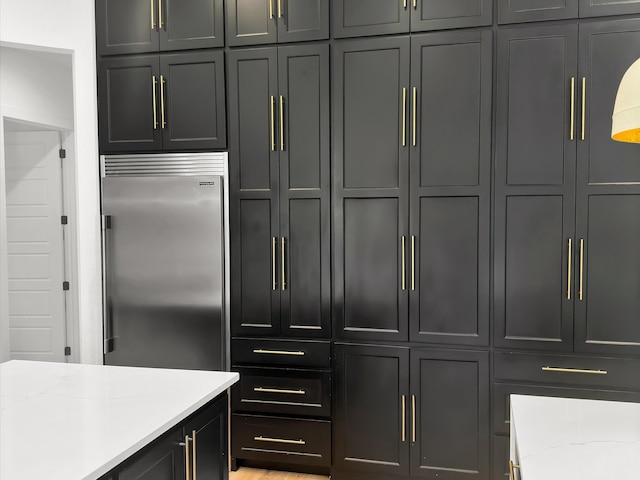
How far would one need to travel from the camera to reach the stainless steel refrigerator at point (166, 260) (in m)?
3.15

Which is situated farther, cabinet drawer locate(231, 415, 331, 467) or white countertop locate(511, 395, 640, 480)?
cabinet drawer locate(231, 415, 331, 467)

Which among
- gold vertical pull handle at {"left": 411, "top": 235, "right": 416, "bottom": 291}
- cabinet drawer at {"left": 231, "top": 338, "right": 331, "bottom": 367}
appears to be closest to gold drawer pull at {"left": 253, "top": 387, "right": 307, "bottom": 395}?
cabinet drawer at {"left": 231, "top": 338, "right": 331, "bottom": 367}

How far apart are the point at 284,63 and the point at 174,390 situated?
A: 77.2 inches

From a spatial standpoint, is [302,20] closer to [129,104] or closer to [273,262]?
[129,104]

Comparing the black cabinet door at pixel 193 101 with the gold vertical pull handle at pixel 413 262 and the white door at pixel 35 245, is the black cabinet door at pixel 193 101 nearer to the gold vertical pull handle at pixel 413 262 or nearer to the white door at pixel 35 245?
the gold vertical pull handle at pixel 413 262

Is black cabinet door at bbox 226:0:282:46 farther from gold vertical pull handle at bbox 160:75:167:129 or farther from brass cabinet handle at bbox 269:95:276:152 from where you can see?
gold vertical pull handle at bbox 160:75:167:129

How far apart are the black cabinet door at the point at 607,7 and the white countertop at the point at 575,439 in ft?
6.25

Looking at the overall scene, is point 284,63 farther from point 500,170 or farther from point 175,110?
point 500,170

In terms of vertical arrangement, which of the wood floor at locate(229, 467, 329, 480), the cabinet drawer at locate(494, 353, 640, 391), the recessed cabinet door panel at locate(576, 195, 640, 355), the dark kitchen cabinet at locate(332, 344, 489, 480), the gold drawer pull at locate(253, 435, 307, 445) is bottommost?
the wood floor at locate(229, 467, 329, 480)

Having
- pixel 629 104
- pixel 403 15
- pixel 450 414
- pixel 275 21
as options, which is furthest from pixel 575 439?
pixel 275 21

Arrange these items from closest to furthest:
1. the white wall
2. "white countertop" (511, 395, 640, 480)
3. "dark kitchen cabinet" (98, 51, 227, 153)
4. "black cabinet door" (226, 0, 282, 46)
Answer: "white countertop" (511, 395, 640, 480)
"black cabinet door" (226, 0, 282, 46)
"dark kitchen cabinet" (98, 51, 227, 153)
the white wall

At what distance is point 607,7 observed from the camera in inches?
103

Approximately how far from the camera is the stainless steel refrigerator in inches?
124

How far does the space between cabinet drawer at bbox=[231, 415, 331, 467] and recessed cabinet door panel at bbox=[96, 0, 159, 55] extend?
7.52ft
